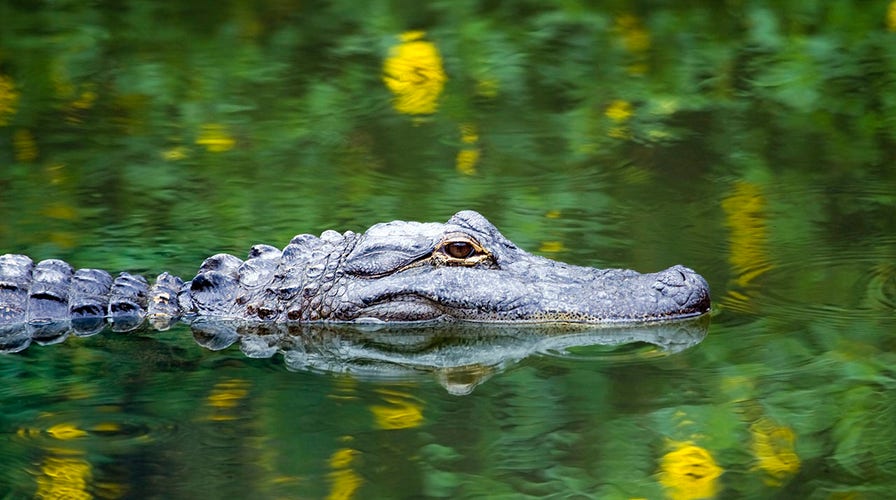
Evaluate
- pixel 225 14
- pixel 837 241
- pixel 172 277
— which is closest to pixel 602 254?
pixel 837 241

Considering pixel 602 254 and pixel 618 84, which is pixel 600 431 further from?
pixel 618 84

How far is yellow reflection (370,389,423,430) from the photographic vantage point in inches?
223

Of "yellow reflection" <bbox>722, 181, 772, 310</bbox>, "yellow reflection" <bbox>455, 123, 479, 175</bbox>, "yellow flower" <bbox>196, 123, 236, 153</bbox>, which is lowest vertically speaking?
"yellow flower" <bbox>196, 123, 236, 153</bbox>

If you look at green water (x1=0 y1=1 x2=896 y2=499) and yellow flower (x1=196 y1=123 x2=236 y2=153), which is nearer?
green water (x1=0 y1=1 x2=896 y2=499)

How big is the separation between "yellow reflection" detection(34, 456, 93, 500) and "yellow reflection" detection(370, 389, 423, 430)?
116 centimetres

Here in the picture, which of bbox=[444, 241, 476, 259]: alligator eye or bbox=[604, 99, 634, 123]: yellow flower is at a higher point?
bbox=[444, 241, 476, 259]: alligator eye

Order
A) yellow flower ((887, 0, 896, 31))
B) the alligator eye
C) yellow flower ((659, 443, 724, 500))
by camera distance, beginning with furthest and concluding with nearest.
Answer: yellow flower ((887, 0, 896, 31)) < the alligator eye < yellow flower ((659, 443, 724, 500))

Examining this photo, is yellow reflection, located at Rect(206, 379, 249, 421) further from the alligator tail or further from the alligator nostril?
the alligator nostril

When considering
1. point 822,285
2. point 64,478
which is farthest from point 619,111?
point 64,478

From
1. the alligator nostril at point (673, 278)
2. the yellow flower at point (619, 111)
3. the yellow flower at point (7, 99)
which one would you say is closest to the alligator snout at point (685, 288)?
the alligator nostril at point (673, 278)

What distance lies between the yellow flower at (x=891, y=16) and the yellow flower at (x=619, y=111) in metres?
3.26

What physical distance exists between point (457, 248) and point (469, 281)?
0.59ft

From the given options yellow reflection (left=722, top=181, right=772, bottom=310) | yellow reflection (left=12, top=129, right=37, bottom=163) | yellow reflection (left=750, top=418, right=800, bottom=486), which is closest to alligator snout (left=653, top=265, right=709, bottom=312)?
yellow reflection (left=722, top=181, right=772, bottom=310)

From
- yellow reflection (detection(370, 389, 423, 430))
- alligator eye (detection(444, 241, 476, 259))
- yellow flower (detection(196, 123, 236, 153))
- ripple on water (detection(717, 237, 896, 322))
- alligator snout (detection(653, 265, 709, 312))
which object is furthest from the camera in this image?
yellow flower (detection(196, 123, 236, 153))
